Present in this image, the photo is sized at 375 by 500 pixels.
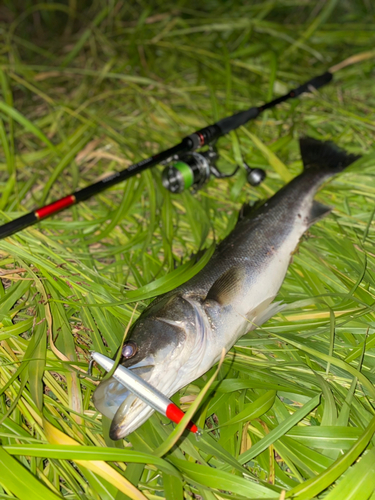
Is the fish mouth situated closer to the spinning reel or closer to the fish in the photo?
the fish

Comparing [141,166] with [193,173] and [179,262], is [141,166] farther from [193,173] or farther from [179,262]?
[179,262]

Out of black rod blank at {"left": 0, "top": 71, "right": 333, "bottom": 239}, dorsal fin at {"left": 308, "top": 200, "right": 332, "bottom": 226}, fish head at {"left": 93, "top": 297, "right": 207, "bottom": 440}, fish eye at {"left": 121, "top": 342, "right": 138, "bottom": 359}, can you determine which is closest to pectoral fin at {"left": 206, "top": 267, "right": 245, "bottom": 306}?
fish head at {"left": 93, "top": 297, "right": 207, "bottom": 440}

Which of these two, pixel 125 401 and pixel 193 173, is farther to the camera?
pixel 193 173

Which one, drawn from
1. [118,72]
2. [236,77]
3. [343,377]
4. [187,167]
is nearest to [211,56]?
[236,77]

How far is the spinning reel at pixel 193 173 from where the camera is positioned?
317cm

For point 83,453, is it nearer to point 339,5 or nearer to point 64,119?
point 64,119

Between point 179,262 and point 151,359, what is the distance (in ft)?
3.63

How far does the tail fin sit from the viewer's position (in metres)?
3.24

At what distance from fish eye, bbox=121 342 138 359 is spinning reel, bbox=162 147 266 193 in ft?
5.23

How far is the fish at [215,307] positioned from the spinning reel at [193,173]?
466 millimetres

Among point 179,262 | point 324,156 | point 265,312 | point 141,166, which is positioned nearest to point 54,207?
Answer: point 141,166

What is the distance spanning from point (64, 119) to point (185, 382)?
10.7ft

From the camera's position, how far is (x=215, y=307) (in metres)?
2.19

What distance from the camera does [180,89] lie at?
14.1 ft
